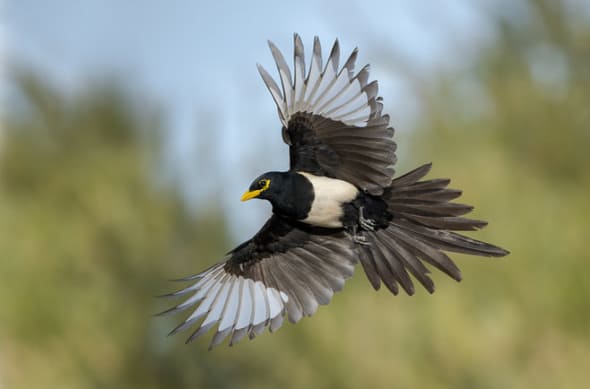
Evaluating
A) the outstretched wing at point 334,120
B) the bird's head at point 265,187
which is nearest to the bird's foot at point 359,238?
the outstretched wing at point 334,120

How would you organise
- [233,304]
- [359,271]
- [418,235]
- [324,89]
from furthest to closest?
1. [359,271]
2. [233,304]
3. [418,235]
4. [324,89]

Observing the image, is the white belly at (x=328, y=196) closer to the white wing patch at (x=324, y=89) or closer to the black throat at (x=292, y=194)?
the black throat at (x=292, y=194)

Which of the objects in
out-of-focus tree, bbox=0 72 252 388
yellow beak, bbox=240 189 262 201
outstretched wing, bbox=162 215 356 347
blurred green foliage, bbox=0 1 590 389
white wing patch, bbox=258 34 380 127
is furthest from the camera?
out-of-focus tree, bbox=0 72 252 388

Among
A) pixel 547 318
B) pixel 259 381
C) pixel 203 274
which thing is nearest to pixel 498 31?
pixel 547 318

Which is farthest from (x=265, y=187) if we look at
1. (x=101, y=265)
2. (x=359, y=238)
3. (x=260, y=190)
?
(x=101, y=265)

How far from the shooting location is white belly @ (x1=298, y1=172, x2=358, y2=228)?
4.45 meters

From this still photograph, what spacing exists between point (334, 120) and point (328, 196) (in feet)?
1.04

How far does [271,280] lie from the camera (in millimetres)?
5074

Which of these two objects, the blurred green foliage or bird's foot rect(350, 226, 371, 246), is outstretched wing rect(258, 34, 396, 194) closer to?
bird's foot rect(350, 226, 371, 246)

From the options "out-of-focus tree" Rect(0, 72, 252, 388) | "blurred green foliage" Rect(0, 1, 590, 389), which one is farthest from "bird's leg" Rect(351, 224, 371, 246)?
"out-of-focus tree" Rect(0, 72, 252, 388)

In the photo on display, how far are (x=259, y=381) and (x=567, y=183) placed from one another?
3903 mm

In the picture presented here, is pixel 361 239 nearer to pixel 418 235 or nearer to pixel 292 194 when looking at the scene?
pixel 418 235

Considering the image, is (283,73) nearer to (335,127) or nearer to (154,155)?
(335,127)

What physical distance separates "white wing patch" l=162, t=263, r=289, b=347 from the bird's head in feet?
2.09
